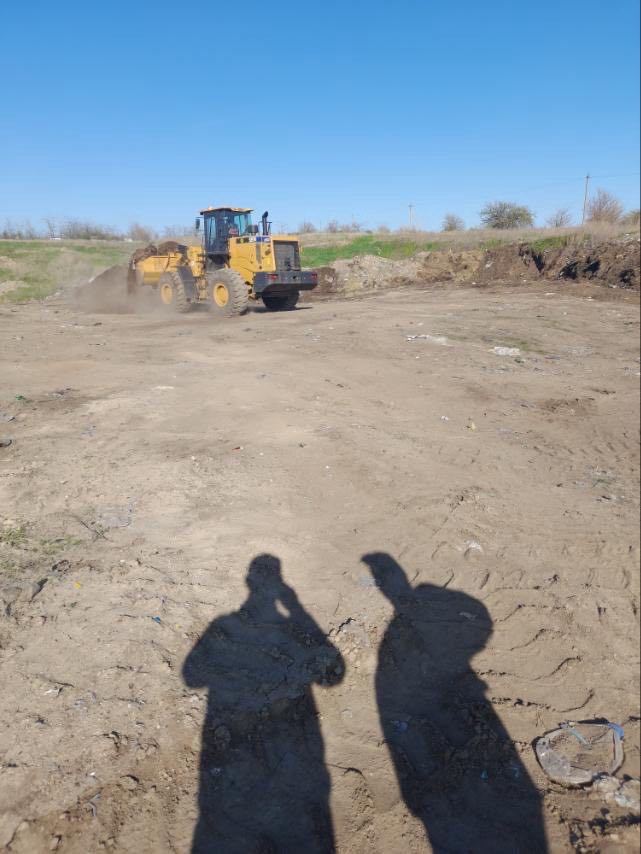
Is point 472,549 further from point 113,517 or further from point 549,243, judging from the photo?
point 549,243

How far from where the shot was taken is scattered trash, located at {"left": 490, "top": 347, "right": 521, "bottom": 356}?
9648 millimetres

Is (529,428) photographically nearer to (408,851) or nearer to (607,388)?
(607,388)

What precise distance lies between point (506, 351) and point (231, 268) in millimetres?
7649

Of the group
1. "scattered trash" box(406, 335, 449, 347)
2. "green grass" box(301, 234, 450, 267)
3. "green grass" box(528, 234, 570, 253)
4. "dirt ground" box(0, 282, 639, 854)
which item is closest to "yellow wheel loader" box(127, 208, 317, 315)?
"scattered trash" box(406, 335, 449, 347)

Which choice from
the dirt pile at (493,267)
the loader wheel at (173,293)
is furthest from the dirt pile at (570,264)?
the loader wheel at (173,293)

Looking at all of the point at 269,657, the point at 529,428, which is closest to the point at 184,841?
the point at 269,657

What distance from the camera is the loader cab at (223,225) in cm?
1421

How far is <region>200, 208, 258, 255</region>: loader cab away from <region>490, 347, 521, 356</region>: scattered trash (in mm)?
7250

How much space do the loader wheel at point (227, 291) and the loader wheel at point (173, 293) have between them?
30.7 inches

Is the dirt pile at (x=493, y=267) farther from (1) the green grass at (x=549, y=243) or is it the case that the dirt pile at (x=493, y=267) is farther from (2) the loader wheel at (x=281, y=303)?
(2) the loader wheel at (x=281, y=303)

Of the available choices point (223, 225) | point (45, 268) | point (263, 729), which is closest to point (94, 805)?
point (263, 729)

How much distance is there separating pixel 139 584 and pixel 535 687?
7.73 ft

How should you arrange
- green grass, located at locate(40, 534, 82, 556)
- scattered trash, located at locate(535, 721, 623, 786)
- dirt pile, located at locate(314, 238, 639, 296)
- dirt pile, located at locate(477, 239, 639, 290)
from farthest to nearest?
dirt pile, located at locate(314, 238, 639, 296) < dirt pile, located at locate(477, 239, 639, 290) < green grass, located at locate(40, 534, 82, 556) < scattered trash, located at locate(535, 721, 623, 786)

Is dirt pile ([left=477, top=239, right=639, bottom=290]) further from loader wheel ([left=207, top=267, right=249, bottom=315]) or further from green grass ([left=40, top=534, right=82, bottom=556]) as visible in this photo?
green grass ([left=40, top=534, right=82, bottom=556])
